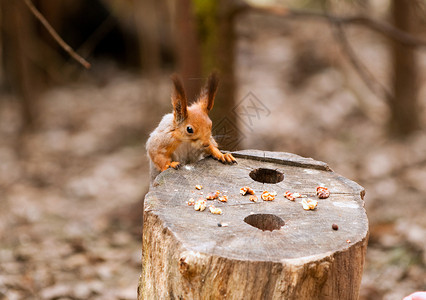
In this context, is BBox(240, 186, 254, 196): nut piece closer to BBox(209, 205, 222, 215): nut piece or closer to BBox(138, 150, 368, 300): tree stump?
BBox(138, 150, 368, 300): tree stump

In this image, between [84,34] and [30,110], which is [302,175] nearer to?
[30,110]

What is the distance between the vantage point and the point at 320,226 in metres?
1.90

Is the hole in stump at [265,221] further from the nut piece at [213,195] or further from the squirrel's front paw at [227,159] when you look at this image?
the squirrel's front paw at [227,159]

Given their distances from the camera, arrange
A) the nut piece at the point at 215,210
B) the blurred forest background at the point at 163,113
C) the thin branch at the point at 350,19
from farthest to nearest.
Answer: the thin branch at the point at 350,19 < the blurred forest background at the point at 163,113 < the nut piece at the point at 215,210

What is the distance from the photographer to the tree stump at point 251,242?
169 cm

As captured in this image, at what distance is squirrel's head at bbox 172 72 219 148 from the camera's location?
2.35 m

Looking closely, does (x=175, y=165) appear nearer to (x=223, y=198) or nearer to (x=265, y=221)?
(x=223, y=198)

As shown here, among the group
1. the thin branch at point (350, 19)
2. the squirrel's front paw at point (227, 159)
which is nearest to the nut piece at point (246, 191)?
the squirrel's front paw at point (227, 159)

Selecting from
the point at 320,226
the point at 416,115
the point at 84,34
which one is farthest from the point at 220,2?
the point at 84,34

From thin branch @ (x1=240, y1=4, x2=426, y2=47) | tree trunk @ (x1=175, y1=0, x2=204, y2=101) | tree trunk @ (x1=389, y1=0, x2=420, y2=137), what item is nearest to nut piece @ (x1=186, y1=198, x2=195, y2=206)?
tree trunk @ (x1=175, y1=0, x2=204, y2=101)

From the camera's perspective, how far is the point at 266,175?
96.6 inches

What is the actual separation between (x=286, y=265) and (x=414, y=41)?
3154 mm

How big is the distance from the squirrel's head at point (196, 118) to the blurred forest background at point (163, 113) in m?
0.33

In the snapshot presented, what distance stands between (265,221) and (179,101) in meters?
0.71
